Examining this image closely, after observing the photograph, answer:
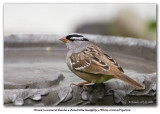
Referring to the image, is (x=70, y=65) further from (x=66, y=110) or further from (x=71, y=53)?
(x=66, y=110)

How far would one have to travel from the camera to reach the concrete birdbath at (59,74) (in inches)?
167

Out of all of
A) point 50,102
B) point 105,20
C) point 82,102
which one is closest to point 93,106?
point 82,102

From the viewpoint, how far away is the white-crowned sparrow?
14.8 feet

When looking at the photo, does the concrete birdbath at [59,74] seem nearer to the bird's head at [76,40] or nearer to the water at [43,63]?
the water at [43,63]

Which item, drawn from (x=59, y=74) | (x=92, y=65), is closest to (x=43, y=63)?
(x=59, y=74)

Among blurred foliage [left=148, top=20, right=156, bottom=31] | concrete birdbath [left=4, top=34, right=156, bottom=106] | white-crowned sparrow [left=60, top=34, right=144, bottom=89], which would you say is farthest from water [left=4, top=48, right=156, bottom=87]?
blurred foliage [left=148, top=20, right=156, bottom=31]

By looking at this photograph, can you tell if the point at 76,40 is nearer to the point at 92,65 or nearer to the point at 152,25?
the point at 92,65

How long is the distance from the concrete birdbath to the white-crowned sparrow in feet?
0.49

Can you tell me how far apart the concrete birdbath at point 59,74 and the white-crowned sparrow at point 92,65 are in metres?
0.15

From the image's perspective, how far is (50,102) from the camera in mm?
4266

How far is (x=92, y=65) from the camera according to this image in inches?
185

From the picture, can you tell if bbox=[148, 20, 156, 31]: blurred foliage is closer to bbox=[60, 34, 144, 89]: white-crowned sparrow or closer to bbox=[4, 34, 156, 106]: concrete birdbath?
bbox=[4, 34, 156, 106]: concrete birdbath

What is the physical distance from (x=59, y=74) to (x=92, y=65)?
2.42 feet

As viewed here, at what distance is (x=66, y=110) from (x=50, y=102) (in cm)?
37
